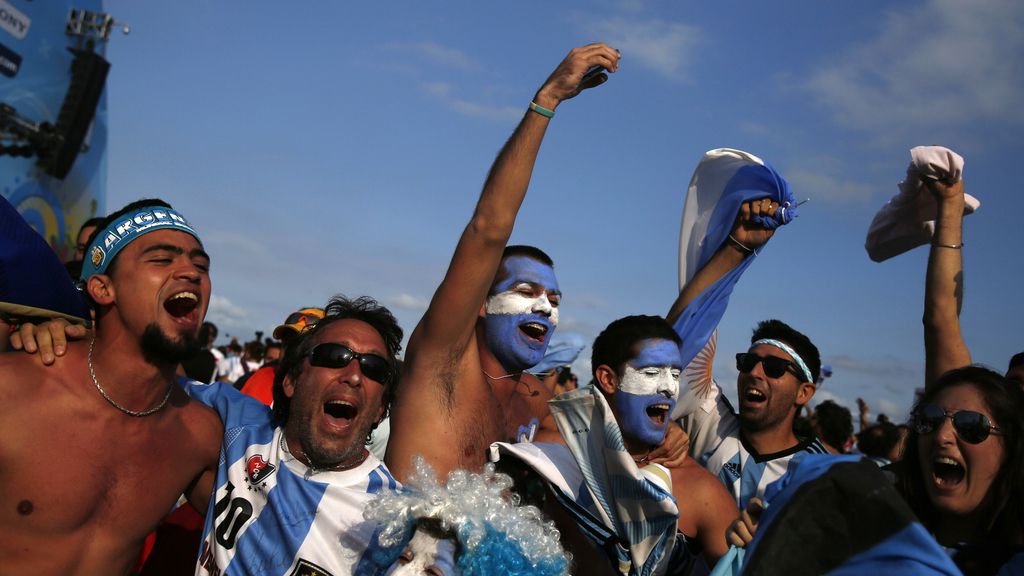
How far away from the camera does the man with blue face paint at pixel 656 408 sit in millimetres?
3303

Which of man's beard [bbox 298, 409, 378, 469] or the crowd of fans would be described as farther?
man's beard [bbox 298, 409, 378, 469]

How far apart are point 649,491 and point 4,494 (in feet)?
7.11

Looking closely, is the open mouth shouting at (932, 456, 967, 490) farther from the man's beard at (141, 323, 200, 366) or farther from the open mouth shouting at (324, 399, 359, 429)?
the man's beard at (141, 323, 200, 366)

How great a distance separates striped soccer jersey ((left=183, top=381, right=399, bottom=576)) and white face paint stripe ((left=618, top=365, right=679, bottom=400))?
1.16m

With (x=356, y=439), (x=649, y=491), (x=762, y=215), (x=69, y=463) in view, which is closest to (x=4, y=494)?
(x=69, y=463)

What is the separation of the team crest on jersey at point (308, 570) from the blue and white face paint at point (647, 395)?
1461 mm

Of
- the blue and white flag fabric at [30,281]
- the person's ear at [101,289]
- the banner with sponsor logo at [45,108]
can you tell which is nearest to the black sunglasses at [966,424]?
the person's ear at [101,289]

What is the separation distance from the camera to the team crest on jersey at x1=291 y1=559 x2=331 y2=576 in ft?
8.83

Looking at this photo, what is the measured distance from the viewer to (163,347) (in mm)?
2920

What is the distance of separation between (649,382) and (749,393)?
1.18 meters

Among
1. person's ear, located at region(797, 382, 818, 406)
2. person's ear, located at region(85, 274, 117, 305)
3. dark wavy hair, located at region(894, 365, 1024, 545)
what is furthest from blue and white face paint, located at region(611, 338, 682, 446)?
person's ear, located at region(85, 274, 117, 305)

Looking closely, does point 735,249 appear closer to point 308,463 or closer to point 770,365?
point 770,365

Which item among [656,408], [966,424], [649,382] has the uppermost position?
[966,424]

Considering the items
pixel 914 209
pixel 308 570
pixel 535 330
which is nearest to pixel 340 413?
pixel 308 570
